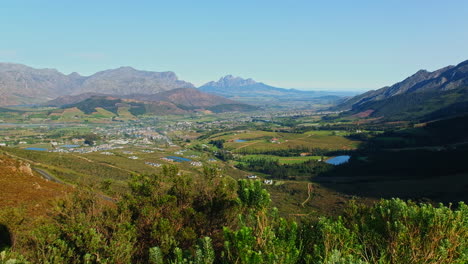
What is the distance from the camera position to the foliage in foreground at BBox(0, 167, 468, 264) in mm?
13266

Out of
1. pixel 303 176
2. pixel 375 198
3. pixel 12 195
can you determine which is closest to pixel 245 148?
pixel 303 176

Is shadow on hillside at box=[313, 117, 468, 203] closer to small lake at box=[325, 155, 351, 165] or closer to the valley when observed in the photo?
the valley

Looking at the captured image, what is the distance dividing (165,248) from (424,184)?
10011 cm

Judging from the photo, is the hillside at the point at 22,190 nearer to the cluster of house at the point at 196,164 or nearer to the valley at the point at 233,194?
the valley at the point at 233,194

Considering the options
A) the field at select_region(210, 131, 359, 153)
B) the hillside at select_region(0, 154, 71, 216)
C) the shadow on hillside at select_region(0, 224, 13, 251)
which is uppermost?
the shadow on hillside at select_region(0, 224, 13, 251)

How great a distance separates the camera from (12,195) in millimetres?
46219

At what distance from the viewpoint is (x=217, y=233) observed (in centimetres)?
1912

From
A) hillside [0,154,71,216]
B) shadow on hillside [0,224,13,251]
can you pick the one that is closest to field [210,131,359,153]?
hillside [0,154,71,216]

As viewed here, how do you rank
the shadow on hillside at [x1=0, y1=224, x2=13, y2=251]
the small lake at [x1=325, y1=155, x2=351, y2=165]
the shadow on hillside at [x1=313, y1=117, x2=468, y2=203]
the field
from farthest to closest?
1. the field
2. the small lake at [x1=325, y1=155, x2=351, y2=165]
3. the shadow on hillside at [x1=313, y1=117, x2=468, y2=203]
4. the shadow on hillside at [x1=0, y1=224, x2=13, y2=251]

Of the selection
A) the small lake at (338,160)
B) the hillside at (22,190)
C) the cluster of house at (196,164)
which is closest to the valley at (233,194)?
the hillside at (22,190)

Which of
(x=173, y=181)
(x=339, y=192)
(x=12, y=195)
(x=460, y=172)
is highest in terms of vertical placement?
(x=173, y=181)

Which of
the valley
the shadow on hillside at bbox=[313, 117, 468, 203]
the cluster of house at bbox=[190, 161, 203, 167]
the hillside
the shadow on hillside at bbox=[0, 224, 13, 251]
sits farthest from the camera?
the cluster of house at bbox=[190, 161, 203, 167]

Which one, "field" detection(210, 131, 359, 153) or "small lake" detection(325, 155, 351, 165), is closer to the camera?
"small lake" detection(325, 155, 351, 165)

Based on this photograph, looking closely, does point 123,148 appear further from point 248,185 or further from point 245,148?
point 248,185
